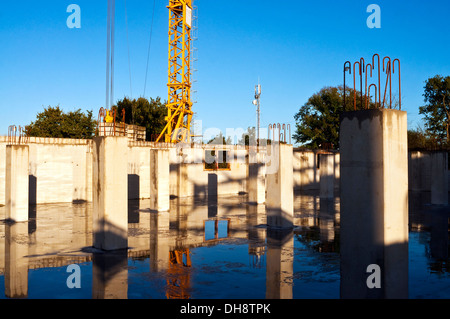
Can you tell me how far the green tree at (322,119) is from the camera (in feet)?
173

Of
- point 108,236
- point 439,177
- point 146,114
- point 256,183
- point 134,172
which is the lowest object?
point 108,236

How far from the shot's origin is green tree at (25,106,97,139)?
42.1 m

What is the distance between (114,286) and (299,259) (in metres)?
4.61

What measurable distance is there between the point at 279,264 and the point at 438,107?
4571cm

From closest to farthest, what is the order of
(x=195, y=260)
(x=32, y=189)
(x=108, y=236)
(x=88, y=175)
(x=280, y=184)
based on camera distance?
(x=195, y=260)
(x=108, y=236)
(x=280, y=184)
(x=32, y=189)
(x=88, y=175)

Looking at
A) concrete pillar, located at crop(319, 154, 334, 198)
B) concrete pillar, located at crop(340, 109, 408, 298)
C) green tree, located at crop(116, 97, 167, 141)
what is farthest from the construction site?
green tree, located at crop(116, 97, 167, 141)

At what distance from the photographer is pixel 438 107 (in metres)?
48.5

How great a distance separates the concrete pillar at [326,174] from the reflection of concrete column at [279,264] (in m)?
13.0

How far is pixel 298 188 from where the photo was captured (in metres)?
37.4

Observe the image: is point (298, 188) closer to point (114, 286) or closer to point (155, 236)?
point (155, 236)

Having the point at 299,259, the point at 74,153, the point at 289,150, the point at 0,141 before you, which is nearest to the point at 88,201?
the point at 74,153

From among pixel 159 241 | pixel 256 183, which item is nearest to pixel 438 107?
pixel 256 183

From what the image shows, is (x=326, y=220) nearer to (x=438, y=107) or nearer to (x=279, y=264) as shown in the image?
(x=279, y=264)

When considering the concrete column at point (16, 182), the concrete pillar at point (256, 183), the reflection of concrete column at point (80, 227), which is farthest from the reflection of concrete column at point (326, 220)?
the concrete column at point (16, 182)
